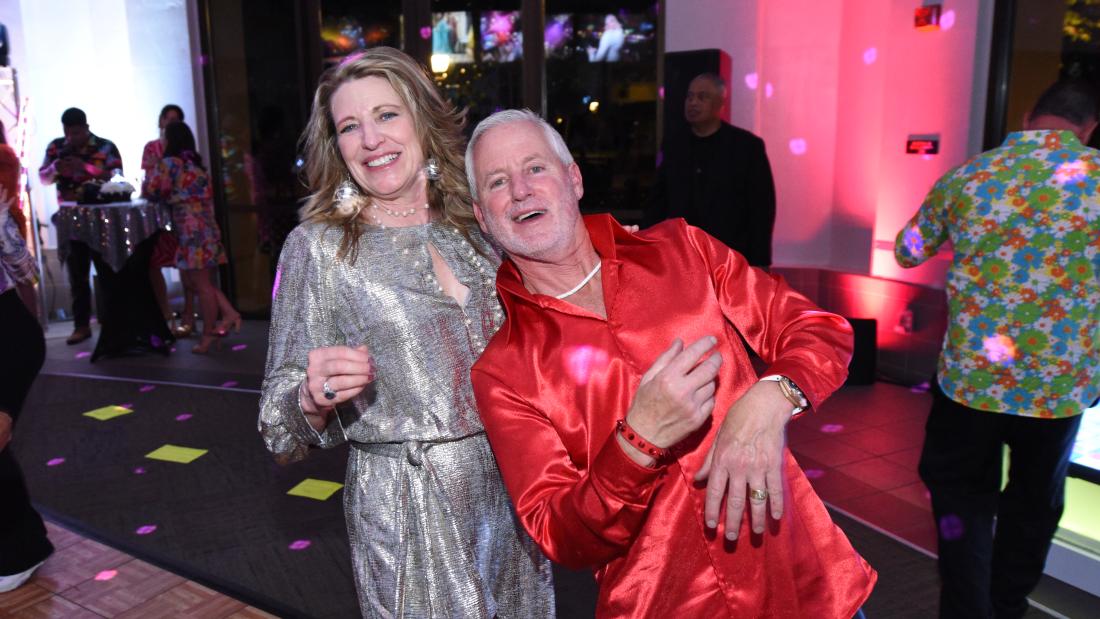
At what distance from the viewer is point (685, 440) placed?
4.46ft


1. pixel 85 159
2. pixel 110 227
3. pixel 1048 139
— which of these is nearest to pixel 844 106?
pixel 1048 139

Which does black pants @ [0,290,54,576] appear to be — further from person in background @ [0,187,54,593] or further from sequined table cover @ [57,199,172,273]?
sequined table cover @ [57,199,172,273]

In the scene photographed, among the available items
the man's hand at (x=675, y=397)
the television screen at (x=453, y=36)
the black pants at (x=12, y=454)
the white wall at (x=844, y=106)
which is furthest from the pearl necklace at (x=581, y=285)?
the television screen at (x=453, y=36)

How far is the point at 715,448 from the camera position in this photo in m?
1.19

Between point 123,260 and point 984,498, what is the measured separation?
18.2 ft

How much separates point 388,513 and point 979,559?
1.83 m

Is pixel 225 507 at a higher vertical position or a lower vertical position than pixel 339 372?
lower

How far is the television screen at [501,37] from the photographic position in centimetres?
659

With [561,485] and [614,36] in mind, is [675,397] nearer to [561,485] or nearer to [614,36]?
[561,485]

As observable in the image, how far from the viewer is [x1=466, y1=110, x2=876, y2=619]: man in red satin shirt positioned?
1193mm

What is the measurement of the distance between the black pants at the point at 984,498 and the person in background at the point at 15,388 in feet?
9.35

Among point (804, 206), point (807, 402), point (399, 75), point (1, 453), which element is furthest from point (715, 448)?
point (804, 206)

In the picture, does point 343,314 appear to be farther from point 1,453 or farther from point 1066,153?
point 1,453

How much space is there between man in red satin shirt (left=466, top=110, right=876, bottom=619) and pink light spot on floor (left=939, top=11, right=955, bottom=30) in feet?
13.1
